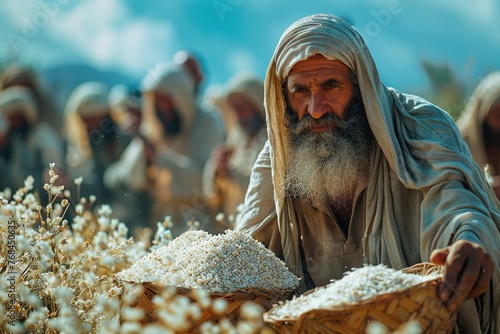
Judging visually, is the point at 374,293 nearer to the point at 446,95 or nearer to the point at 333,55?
the point at 333,55

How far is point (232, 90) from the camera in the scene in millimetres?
13812

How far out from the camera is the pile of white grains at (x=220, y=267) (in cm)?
459

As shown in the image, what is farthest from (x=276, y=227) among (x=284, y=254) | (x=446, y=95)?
(x=446, y=95)

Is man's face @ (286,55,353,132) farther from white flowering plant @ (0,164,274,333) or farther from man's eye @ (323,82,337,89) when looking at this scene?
white flowering plant @ (0,164,274,333)

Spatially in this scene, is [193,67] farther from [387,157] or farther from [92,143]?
[387,157]

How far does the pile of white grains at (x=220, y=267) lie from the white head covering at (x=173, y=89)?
30.1ft

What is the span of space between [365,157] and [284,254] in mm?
613

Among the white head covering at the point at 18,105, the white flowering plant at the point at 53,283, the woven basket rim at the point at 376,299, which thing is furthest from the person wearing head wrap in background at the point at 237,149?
the woven basket rim at the point at 376,299

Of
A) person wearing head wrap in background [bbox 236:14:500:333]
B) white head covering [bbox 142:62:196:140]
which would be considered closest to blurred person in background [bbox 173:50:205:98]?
white head covering [bbox 142:62:196:140]

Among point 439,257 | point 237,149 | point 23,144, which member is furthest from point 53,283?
point 23,144

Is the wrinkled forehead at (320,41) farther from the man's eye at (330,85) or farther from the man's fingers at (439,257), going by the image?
the man's fingers at (439,257)

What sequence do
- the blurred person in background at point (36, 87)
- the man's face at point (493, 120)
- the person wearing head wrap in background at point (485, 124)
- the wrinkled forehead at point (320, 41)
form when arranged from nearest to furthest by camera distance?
1. the wrinkled forehead at point (320, 41)
2. the person wearing head wrap in background at point (485, 124)
3. the man's face at point (493, 120)
4. the blurred person in background at point (36, 87)

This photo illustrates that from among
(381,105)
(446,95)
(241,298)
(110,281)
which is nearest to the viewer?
(241,298)

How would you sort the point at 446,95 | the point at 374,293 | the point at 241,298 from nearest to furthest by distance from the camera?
the point at 374,293 < the point at 241,298 < the point at 446,95
